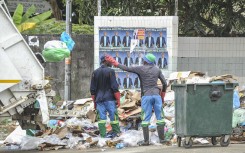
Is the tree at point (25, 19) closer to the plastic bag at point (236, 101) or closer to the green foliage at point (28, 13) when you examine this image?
the green foliage at point (28, 13)

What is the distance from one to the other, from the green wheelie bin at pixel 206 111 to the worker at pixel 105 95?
1.75 m

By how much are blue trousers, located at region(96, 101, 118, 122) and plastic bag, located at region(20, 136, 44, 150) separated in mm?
1162

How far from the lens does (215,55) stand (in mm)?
18875

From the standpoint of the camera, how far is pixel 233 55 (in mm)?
18812

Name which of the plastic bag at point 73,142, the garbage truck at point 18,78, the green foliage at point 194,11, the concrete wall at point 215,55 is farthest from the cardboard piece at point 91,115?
the green foliage at point 194,11

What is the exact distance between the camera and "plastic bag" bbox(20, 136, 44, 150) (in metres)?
13.1

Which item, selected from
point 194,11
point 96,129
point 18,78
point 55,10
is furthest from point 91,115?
point 55,10

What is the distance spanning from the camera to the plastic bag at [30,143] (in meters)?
13.1

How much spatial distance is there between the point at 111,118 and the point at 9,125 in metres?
3.62

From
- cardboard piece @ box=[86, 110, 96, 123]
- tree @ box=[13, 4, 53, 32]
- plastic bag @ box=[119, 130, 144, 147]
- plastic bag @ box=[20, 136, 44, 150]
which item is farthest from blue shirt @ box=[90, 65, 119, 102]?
tree @ box=[13, 4, 53, 32]

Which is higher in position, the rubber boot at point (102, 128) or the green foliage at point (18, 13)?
the green foliage at point (18, 13)

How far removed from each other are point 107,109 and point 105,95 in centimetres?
27

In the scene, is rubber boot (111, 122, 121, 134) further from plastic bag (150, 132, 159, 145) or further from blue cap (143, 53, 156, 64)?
blue cap (143, 53, 156, 64)

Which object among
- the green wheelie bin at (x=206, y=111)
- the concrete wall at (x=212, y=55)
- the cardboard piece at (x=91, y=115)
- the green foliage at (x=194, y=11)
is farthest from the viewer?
the green foliage at (x=194, y=11)
